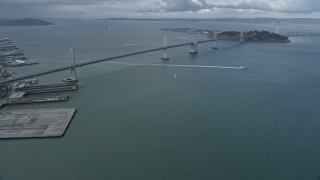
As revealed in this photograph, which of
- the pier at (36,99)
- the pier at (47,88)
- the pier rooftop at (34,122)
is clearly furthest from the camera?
the pier at (47,88)

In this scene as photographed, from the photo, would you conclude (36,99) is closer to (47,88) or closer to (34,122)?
(47,88)

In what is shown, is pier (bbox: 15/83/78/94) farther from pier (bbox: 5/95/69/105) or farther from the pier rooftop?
the pier rooftop

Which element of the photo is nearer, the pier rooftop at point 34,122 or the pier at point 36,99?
the pier rooftop at point 34,122

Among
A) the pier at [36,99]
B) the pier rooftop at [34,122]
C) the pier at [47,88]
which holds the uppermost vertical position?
the pier at [47,88]

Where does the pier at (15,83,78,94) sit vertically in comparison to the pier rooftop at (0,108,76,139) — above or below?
above

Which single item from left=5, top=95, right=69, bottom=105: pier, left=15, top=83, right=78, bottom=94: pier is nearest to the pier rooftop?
left=5, top=95, right=69, bottom=105: pier

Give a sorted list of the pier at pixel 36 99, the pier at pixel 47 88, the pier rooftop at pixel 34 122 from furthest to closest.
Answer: the pier at pixel 47 88 < the pier at pixel 36 99 < the pier rooftop at pixel 34 122

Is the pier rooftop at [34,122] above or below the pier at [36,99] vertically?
below

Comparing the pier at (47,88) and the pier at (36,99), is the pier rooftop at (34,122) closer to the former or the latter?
the pier at (36,99)

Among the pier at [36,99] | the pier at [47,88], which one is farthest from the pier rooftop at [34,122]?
the pier at [47,88]
